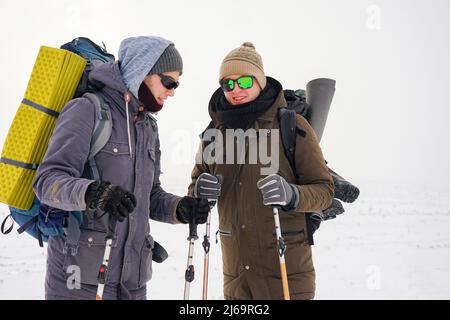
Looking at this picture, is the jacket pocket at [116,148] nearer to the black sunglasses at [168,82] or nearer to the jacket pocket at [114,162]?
the jacket pocket at [114,162]

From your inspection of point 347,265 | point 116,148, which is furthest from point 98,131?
point 347,265

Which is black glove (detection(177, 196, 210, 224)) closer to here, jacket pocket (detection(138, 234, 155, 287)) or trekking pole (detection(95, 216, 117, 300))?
jacket pocket (detection(138, 234, 155, 287))

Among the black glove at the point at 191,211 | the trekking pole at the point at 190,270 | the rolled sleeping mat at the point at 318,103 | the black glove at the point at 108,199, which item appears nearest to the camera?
the black glove at the point at 108,199

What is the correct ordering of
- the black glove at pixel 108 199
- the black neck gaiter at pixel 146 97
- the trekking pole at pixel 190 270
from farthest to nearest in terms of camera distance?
1. the trekking pole at pixel 190 270
2. the black neck gaiter at pixel 146 97
3. the black glove at pixel 108 199

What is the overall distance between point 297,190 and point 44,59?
1.94 metres

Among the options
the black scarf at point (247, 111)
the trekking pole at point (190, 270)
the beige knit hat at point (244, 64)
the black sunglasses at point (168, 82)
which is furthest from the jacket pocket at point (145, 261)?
the beige knit hat at point (244, 64)

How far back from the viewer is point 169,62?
2727 mm

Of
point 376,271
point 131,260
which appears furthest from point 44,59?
point 376,271

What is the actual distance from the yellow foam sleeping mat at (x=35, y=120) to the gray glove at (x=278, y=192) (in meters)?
1.46

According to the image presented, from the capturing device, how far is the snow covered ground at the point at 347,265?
7387 millimetres

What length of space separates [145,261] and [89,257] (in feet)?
1.32

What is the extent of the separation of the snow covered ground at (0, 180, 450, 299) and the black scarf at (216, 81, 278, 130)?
4.43 m

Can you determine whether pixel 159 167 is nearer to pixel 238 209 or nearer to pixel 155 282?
pixel 238 209
